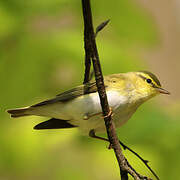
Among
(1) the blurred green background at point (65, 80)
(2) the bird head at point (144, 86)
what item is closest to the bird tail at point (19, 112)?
(1) the blurred green background at point (65, 80)

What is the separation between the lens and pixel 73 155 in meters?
3.61

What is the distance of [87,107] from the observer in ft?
9.06

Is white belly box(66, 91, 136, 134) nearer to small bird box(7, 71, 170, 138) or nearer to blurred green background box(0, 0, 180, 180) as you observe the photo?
small bird box(7, 71, 170, 138)

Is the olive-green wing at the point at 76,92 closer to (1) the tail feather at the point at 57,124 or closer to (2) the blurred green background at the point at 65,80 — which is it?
(1) the tail feather at the point at 57,124

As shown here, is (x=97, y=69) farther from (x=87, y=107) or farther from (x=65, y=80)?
(x=65, y=80)

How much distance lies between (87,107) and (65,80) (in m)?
0.81

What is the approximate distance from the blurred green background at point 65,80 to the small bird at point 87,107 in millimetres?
414

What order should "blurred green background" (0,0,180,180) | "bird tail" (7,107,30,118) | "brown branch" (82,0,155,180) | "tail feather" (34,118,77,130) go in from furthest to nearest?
"blurred green background" (0,0,180,180), "tail feather" (34,118,77,130), "bird tail" (7,107,30,118), "brown branch" (82,0,155,180)

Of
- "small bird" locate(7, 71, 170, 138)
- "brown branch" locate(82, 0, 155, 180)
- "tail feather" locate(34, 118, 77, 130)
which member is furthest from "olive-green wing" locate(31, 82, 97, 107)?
"brown branch" locate(82, 0, 155, 180)

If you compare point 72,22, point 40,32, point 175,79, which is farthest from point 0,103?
point 175,79

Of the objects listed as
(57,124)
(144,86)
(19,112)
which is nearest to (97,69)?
(19,112)

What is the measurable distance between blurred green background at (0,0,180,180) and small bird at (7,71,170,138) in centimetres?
41

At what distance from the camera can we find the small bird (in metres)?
2.74

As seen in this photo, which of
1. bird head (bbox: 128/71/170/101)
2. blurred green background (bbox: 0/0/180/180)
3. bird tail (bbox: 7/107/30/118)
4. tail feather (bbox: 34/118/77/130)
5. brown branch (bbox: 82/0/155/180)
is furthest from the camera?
blurred green background (bbox: 0/0/180/180)
